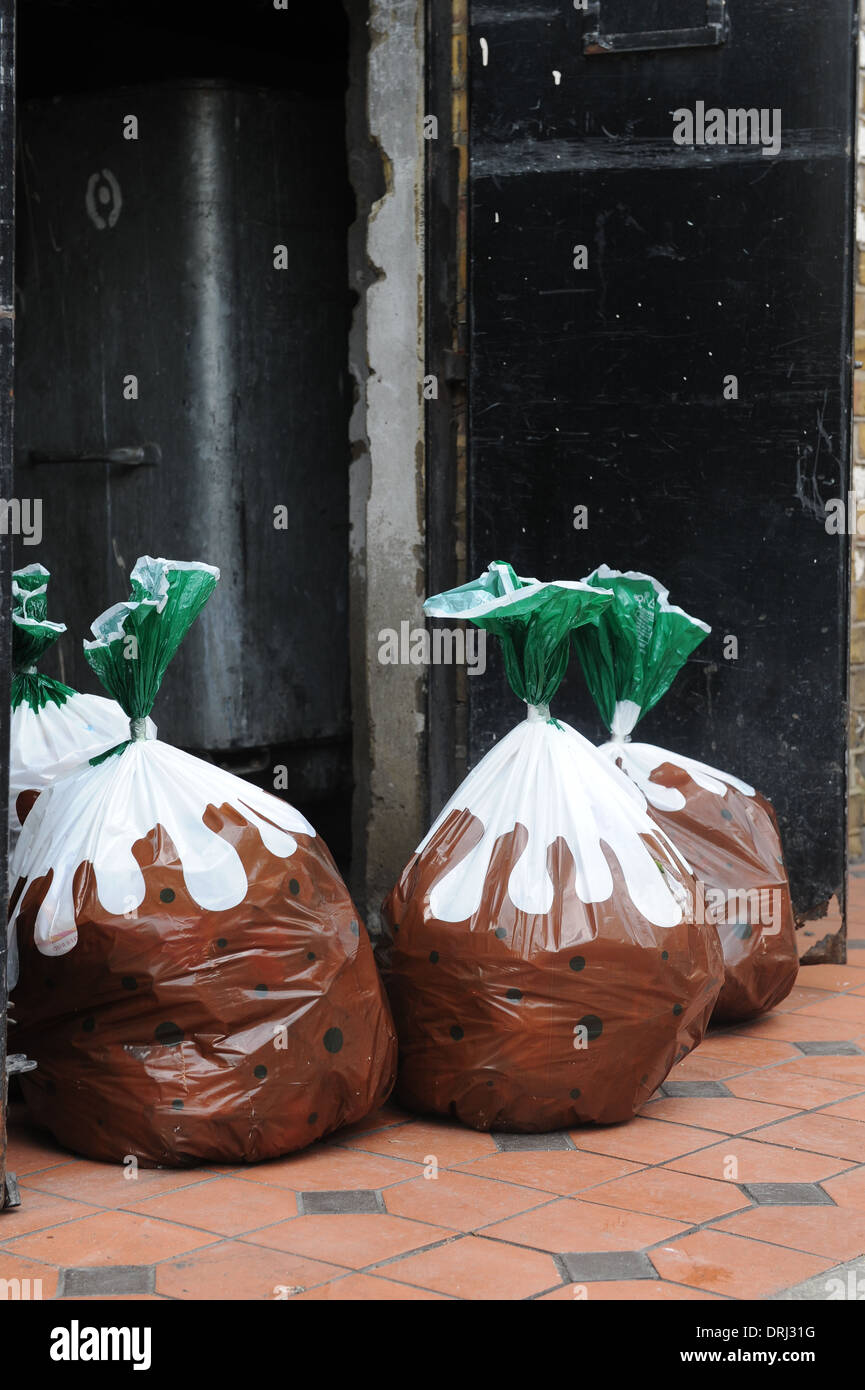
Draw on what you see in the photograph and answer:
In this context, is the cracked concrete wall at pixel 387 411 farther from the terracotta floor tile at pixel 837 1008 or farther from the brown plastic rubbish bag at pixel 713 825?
the terracotta floor tile at pixel 837 1008

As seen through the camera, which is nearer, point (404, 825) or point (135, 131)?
point (404, 825)

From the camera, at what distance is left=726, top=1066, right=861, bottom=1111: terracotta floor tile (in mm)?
3447

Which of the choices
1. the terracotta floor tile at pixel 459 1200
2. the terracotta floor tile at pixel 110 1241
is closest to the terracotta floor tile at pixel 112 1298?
the terracotta floor tile at pixel 110 1241

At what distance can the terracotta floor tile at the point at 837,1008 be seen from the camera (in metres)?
4.08

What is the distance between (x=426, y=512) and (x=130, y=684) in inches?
68.0

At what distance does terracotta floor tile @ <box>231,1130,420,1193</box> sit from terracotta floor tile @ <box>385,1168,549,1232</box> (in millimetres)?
58

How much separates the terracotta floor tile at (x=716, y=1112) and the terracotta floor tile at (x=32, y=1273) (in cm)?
128

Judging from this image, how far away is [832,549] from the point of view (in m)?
4.43

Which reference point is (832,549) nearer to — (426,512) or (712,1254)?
(426,512)

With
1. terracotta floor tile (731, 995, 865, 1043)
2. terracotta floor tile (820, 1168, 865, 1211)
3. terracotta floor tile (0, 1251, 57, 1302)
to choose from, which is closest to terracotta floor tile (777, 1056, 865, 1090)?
terracotta floor tile (731, 995, 865, 1043)

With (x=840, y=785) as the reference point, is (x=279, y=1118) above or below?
below

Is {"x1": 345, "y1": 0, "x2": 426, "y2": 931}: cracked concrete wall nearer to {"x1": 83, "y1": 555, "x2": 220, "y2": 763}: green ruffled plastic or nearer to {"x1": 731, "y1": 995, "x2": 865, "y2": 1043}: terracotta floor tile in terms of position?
{"x1": 731, "y1": 995, "x2": 865, "y2": 1043}: terracotta floor tile
